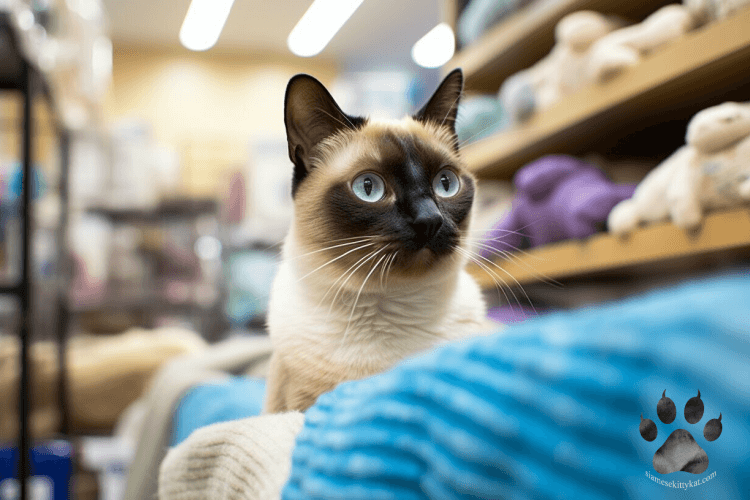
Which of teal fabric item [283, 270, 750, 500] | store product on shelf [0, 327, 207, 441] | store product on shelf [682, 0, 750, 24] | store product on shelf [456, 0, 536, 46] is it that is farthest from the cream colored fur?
store product on shelf [0, 327, 207, 441]

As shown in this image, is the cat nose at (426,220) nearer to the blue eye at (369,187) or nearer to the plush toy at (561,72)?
the blue eye at (369,187)

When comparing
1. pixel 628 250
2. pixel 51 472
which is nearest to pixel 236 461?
pixel 628 250

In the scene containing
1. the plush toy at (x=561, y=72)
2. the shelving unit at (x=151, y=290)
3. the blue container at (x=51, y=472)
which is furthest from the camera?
the shelving unit at (x=151, y=290)

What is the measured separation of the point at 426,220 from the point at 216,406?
29 cm

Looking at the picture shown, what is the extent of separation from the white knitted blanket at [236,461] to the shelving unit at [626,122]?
18 cm

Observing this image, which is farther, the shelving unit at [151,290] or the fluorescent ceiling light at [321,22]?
the shelving unit at [151,290]

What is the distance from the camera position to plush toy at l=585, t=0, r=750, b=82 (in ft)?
1.70

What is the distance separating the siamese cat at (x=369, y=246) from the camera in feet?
1.07

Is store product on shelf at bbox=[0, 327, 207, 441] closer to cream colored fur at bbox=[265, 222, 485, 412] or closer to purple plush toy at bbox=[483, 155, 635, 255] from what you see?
purple plush toy at bbox=[483, 155, 635, 255]

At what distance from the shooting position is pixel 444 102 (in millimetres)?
362

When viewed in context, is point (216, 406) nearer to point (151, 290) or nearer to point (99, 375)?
point (99, 375)

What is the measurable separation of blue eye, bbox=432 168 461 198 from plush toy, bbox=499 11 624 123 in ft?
2.32

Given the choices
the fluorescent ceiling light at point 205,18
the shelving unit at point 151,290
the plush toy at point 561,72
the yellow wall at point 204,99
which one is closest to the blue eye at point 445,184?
the yellow wall at point 204,99

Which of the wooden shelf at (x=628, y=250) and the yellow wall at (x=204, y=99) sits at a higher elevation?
the yellow wall at (x=204, y=99)
